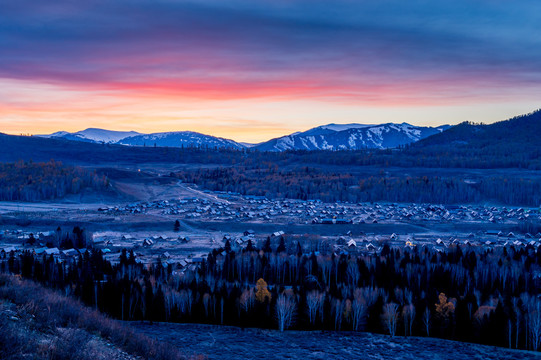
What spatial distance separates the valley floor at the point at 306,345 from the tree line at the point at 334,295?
721mm

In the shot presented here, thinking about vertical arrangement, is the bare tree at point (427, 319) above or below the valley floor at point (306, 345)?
above

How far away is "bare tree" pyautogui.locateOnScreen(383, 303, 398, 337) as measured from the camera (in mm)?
28109

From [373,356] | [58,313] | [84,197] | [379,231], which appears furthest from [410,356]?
[84,197]

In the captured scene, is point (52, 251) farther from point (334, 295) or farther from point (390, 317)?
point (390, 317)

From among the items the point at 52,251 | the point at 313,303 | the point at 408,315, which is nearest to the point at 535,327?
the point at 408,315

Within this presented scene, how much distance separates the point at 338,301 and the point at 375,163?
13948cm

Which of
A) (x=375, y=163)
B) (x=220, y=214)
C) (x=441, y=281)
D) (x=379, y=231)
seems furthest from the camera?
(x=375, y=163)

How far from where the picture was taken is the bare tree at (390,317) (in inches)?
1107

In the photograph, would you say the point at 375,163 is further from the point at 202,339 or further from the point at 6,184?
the point at 202,339

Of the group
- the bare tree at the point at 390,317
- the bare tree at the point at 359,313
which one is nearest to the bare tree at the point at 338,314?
the bare tree at the point at 359,313

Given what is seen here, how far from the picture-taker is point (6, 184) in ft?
314

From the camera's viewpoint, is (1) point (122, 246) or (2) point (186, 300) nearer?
(2) point (186, 300)

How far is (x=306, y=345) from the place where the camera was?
26922 millimetres

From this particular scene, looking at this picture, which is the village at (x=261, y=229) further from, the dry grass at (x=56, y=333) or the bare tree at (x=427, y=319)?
the dry grass at (x=56, y=333)
